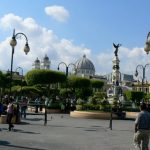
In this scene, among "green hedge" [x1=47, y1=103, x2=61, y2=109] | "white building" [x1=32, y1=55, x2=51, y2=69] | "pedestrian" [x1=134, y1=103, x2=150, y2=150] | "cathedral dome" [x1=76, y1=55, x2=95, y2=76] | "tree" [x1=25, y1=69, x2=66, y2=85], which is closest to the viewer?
"pedestrian" [x1=134, y1=103, x2=150, y2=150]

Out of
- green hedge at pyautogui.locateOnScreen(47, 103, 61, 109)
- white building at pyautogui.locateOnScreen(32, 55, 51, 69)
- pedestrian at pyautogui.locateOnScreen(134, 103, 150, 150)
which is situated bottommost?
pedestrian at pyautogui.locateOnScreen(134, 103, 150, 150)

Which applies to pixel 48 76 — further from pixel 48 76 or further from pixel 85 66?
pixel 85 66

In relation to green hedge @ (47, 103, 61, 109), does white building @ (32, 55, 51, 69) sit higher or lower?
higher

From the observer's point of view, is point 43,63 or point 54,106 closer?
point 54,106

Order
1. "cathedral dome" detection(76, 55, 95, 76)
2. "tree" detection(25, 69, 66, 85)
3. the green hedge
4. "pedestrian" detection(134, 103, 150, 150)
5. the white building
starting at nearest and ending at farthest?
1. "pedestrian" detection(134, 103, 150, 150)
2. the green hedge
3. "tree" detection(25, 69, 66, 85)
4. the white building
5. "cathedral dome" detection(76, 55, 95, 76)

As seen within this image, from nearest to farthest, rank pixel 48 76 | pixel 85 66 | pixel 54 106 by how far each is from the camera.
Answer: pixel 54 106 < pixel 48 76 < pixel 85 66

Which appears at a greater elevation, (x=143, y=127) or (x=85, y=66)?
(x=85, y=66)

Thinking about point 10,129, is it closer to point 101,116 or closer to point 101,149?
point 101,149

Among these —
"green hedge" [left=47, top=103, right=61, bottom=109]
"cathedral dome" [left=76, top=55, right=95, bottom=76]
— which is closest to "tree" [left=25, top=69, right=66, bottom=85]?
"green hedge" [left=47, top=103, right=61, bottom=109]

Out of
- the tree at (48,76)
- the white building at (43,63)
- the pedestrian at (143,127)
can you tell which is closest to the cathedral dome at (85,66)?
the white building at (43,63)

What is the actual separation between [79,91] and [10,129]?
171 ft

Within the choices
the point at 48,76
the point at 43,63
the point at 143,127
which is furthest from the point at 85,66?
the point at 143,127

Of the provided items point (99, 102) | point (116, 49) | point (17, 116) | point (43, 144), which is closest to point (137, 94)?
point (116, 49)

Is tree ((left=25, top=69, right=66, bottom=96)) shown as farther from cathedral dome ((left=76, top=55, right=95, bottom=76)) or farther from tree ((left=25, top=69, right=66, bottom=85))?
cathedral dome ((left=76, top=55, right=95, bottom=76))
